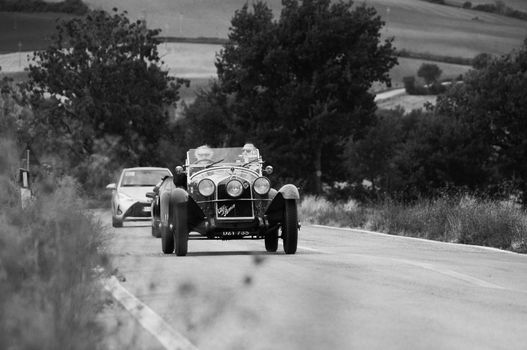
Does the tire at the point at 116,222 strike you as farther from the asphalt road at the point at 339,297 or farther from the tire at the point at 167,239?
the tire at the point at 167,239

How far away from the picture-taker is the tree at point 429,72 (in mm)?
144775

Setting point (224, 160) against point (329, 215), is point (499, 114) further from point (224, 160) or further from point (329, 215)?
point (224, 160)

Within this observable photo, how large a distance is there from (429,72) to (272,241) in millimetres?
127997

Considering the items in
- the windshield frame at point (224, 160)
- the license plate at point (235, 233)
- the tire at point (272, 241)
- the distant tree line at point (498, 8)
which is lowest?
the distant tree line at point (498, 8)

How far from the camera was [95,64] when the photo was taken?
7125cm

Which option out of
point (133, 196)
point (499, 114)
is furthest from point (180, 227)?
point (499, 114)

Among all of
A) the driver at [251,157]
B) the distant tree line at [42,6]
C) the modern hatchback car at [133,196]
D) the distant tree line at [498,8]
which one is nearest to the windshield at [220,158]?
the driver at [251,157]

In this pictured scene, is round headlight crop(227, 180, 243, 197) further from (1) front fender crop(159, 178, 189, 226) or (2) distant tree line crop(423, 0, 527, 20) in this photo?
(2) distant tree line crop(423, 0, 527, 20)

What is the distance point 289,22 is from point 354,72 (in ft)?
15.8

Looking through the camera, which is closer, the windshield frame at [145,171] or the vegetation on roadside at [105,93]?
the windshield frame at [145,171]

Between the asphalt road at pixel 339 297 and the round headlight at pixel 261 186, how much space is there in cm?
99

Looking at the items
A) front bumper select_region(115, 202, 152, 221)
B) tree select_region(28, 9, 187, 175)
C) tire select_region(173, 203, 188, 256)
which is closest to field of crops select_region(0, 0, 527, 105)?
tree select_region(28, 9, 187, 175)

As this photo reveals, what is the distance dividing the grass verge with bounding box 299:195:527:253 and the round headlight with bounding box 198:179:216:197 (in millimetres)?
5865

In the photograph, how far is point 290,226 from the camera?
19.2 meters
